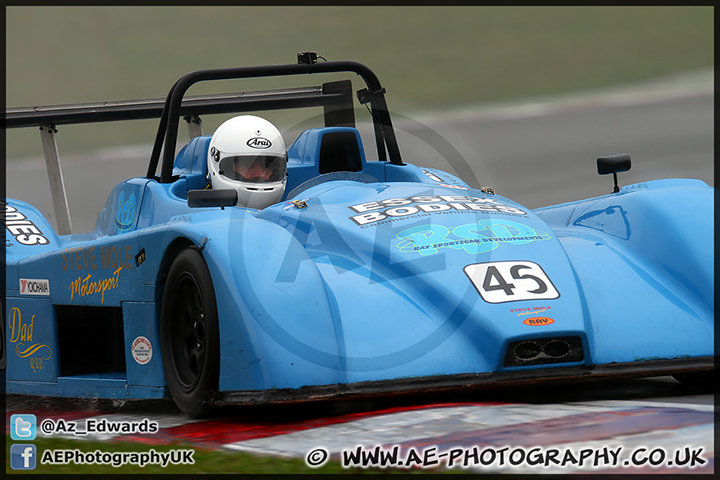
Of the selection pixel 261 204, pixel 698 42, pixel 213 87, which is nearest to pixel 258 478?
pixel 261 204

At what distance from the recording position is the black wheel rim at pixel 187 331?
425 centimetres

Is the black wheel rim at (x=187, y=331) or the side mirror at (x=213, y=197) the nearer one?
the black wheel rim at (x=187, y=331)

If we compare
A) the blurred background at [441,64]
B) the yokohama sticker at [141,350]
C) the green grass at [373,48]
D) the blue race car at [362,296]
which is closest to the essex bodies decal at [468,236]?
the blue race car at [362,296]

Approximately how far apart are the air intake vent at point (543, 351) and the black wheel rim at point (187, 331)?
1308mm

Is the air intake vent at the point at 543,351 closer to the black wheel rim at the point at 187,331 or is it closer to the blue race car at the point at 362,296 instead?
the blue race car at the point at 362,296

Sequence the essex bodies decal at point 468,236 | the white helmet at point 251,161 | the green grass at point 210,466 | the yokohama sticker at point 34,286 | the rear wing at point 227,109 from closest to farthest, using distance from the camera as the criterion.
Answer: the green grass at point 210,466 < the essex bodies decal at point 468,236 < the yokohama sticker at point 34,286 < the white helmet at point 251,161 < the rear wing at point 227,109

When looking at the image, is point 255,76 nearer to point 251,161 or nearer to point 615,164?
point 251,161

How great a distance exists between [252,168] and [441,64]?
1981 centimetres

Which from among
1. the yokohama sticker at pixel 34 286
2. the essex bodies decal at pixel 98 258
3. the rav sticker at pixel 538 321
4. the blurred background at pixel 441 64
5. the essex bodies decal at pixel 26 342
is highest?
the blurred background at pixel 441 64

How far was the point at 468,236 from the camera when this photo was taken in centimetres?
456

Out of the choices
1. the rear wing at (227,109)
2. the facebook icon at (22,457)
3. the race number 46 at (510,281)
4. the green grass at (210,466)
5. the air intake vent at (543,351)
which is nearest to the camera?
the green grass at (210,466)

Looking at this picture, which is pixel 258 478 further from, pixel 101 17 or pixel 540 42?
pixel 101 17

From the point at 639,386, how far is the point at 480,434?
5.30 ft

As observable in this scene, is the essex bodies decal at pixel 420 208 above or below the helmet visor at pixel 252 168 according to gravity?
below
